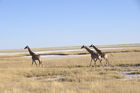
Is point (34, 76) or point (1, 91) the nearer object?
point (1, 91)

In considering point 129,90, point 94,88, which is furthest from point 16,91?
point 129,90

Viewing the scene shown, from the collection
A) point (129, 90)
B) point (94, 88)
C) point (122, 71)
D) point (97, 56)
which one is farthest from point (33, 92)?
point (97, 56)

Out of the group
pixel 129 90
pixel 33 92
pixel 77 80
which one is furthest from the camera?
pixel 77 80

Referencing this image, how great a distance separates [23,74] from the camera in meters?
19.7

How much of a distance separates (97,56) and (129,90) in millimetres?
14545

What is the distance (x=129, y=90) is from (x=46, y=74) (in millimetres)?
9711

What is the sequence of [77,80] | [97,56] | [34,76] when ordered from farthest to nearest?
[97,56] < [34,76] < [77,80]

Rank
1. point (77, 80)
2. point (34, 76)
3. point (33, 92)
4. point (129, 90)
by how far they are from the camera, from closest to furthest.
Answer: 1. point (129, 90)
2. point (33, 92)
3. point (77, 80)
4. point (34, 76)

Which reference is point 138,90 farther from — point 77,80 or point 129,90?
point 77,80

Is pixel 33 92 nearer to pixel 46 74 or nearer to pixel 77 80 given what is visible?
pixel 77 80

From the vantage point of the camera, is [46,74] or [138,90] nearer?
[138,90]

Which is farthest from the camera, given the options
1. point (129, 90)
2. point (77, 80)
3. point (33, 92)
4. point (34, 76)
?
point (34, 76)

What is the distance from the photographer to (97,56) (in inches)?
974

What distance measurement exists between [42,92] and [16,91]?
1.05 metres
